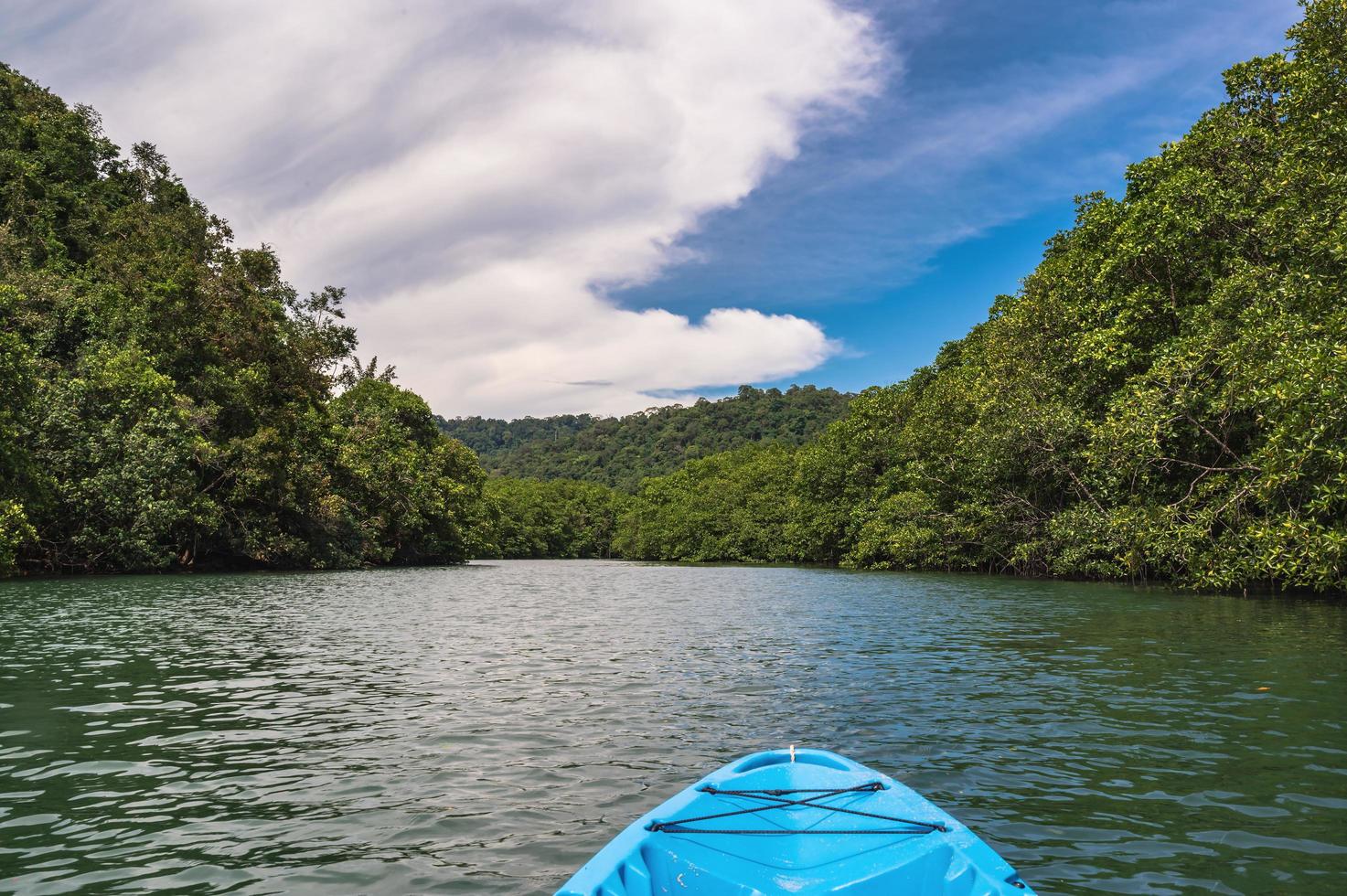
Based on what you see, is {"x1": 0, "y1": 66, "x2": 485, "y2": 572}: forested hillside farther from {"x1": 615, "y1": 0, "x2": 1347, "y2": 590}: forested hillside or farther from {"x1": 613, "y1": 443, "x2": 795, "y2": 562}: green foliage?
{"x1": 615, "y1": 0, "x2": 1347, "y2": 590}: forested hillside

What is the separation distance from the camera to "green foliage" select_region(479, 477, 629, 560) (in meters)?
124

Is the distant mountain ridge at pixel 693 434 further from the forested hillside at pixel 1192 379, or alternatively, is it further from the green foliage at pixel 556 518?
the forested hillside at pixel 1192 379

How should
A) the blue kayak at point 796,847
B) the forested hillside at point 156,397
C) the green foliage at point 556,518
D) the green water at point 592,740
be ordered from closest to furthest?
the blue kayak at point 796,847 < the green water at point 592,740 < the forested hillside at point 156,397 < the green foliage at point 556,518

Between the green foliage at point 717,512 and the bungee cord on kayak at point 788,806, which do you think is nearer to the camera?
the bungee cord on kayak at point 788,806

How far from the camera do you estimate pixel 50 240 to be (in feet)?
162

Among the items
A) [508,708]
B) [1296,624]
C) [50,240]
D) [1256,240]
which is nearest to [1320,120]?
[1256,240]

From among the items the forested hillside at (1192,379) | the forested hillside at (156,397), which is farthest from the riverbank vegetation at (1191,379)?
the forested hillside at (156,397)

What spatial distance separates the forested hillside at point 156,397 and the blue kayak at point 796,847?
114 ft

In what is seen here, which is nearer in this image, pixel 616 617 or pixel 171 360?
pixel 616 617

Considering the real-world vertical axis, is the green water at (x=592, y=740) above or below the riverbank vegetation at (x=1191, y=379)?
below

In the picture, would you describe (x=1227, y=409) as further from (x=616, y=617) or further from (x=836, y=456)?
(x=836, y=456)

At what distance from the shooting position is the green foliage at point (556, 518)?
12394 centimetres

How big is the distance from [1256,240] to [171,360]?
169 feet

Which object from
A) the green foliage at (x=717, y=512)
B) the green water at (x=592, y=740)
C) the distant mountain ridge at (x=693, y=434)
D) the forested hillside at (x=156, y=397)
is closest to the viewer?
the green water at (x=592, y=740)
